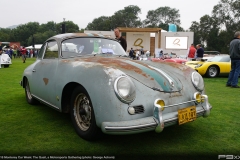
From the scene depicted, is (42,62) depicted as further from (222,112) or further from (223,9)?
(223,9)

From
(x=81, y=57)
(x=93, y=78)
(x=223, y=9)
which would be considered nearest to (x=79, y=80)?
(x=93, y=78)

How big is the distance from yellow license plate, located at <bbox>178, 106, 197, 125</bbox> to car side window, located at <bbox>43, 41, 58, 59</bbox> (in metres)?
2.13

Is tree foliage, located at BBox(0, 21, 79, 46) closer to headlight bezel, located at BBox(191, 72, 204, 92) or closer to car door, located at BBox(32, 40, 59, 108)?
car door, located at BBox(32, 40, 59, 108)

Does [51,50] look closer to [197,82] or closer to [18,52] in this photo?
[197,82]

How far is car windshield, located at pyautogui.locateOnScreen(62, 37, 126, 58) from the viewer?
12.0 feet

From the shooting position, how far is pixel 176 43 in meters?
29.8

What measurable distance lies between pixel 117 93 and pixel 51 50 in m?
2.06

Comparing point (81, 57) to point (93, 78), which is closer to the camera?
point (93, 78)

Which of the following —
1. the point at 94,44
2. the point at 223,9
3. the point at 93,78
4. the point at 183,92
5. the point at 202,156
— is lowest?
the point at 202,156

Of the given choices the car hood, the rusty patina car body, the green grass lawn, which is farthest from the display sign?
the car hood

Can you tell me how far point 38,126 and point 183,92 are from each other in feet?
6.81

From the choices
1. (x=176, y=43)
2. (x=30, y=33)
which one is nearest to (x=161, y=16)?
(x=30, y=33)

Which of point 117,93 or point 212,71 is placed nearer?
point 117,93

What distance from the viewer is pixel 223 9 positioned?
5619 centimetres
